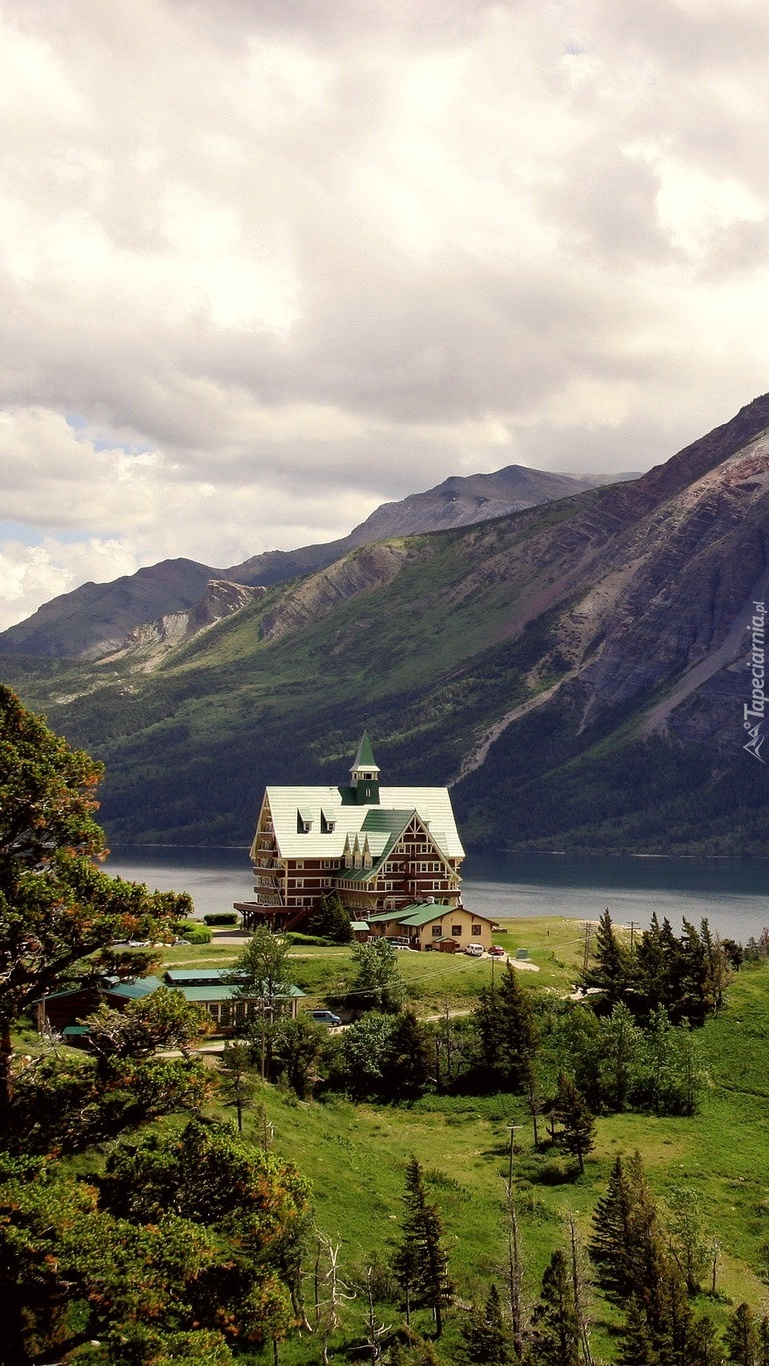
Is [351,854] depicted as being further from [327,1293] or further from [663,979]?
[327,1293]

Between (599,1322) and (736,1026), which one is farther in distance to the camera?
(736,1026)

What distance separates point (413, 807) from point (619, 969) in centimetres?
3883

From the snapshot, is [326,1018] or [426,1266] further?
[326,1018]

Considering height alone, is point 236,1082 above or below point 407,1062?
above

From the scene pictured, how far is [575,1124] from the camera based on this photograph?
2798 inches

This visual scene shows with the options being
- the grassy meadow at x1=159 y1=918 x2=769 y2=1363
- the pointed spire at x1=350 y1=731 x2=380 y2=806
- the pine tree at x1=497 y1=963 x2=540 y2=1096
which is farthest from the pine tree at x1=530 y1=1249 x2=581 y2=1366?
the pointed spire at x1=350 y1=731 x2=380 y2=806

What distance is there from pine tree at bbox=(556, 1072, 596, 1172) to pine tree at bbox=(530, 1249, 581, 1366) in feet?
69.9

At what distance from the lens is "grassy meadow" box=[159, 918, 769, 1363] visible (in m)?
57.6

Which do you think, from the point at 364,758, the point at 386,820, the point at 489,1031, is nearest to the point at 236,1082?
the point at 489,1031

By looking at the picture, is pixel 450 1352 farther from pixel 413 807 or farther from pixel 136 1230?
pixel 413 807

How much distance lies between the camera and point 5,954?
93.6 feet

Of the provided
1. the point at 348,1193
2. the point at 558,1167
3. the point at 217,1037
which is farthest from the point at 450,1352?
the point at 217,1037

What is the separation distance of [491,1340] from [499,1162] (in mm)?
26636

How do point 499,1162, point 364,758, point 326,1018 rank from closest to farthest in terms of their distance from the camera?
point 499,1162 < point 326,1018 < point 364,758
